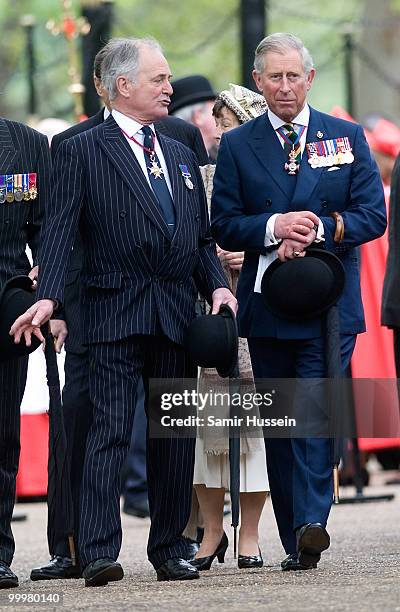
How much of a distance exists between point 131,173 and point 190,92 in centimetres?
320

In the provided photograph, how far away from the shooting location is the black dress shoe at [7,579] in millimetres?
7656

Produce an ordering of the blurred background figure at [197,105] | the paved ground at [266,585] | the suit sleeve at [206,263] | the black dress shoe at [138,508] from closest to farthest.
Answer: the paved ground at [266,585]
the suit sleeve at [206,263]
the blurred background figure at [197,105]
the black dress shoe at [138,508]

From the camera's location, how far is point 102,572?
733 centimetres

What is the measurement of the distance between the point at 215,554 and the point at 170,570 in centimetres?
100

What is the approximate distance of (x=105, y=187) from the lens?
7574mm

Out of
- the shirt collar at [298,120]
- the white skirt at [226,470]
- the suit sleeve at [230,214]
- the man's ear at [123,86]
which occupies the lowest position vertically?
the white skirt at [226,470]

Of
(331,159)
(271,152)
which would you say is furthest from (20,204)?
(331,159)

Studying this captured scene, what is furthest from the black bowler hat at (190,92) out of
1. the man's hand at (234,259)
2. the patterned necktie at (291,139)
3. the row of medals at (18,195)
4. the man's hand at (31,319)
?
the man's hand at (31,319)

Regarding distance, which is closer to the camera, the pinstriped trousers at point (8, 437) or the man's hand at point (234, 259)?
the pinstriped trousers at point (8, 437)

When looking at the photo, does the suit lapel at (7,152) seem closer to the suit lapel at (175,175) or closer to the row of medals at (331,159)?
the suit lapel at (175,175)

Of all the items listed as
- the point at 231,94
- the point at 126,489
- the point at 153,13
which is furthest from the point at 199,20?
the point at 231,94

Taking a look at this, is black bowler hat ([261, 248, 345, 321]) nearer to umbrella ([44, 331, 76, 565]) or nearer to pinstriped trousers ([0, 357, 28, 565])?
umbrella ([44, 331, 76, 565])

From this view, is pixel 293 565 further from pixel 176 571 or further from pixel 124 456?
pixel 124 456

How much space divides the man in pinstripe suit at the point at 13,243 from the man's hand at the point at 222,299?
731mm
